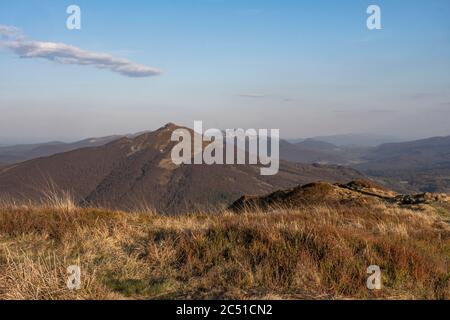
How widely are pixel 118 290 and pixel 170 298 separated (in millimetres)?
921

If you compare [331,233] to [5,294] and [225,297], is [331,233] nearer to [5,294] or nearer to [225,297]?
[225,297]

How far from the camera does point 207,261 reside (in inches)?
326

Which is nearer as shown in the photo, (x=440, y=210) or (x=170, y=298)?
(x=170, y=298)

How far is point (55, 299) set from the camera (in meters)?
6.29

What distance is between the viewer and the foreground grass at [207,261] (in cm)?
686

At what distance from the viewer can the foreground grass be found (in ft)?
22.5

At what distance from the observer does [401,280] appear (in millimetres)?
7754

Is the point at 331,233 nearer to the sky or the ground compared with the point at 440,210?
nearer to the sky

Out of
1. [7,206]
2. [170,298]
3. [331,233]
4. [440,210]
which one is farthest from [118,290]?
[440,210]
